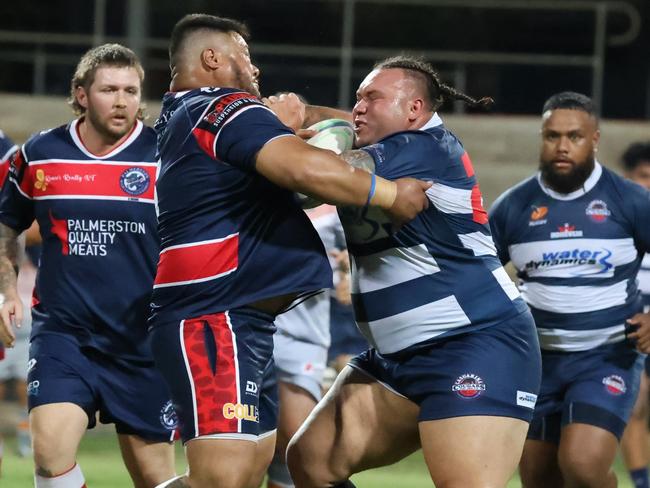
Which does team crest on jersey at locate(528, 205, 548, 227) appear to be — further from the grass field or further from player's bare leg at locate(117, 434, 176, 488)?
the grass field

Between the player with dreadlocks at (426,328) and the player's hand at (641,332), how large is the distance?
149 cm

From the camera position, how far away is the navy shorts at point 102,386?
5.60 meters

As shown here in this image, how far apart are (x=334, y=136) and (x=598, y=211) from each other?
2.14 metres

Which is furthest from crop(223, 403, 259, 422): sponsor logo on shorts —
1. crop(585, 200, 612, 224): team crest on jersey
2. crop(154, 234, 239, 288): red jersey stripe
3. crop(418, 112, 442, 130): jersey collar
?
crop(585, 200, 612, 224): team crest on jersey

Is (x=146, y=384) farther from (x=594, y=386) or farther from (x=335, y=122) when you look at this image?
(x=594, y=386)

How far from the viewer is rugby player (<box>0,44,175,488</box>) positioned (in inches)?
226

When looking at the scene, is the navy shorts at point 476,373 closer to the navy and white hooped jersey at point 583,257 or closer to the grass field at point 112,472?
the navy and white hooped jersey at point 583,257

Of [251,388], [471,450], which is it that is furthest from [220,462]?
[471,450]

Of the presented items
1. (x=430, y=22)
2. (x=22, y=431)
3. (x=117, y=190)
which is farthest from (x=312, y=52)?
(x=117, y=190)

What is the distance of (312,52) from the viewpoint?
13.2 meters

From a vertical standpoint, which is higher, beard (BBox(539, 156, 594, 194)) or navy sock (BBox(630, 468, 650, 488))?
beard (BBox(539, 156, 594, 194))

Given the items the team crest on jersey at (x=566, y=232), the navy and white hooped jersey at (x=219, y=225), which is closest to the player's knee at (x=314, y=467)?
the navy and white hooped jersey at (x=219, y=225)

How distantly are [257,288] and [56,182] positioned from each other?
1591mm

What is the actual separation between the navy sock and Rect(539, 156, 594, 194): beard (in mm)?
1929
